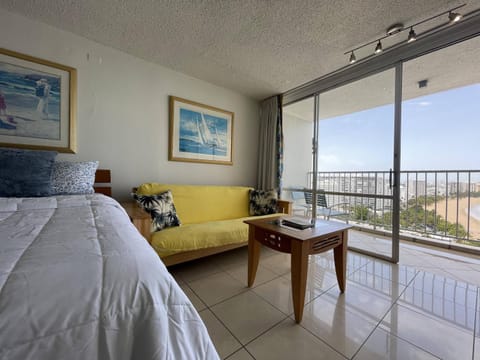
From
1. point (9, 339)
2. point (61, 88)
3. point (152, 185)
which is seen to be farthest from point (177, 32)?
point (9, 339)

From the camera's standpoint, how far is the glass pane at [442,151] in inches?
103

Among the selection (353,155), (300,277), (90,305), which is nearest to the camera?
(90,305)

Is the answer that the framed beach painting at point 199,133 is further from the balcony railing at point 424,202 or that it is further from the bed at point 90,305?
the bed at point 90,305

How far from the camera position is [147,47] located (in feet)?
7.29

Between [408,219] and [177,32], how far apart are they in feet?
13.9

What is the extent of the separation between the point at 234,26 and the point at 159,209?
6.15 ft

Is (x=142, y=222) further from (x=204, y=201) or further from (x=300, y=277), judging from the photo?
(x=300, y=277)

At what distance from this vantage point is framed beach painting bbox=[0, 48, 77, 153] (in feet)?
5.86

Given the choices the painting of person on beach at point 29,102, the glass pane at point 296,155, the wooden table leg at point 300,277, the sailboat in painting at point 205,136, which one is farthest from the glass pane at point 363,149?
the painting of person on beach at point 29,102

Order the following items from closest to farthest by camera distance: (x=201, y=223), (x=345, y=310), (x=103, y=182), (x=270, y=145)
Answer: (x=345, y=310) → (x=103, y=182) → (x=201, y=223) → (x=270, y=145)

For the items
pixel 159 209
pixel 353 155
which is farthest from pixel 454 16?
pixel 159 209

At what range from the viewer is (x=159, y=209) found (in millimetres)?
1979

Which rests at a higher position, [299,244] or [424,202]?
[424,202]

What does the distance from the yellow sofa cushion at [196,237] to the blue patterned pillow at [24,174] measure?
3.03 feet
